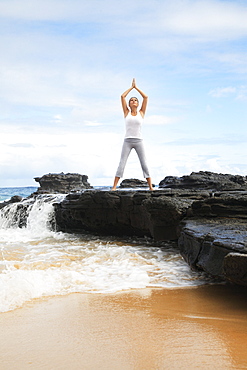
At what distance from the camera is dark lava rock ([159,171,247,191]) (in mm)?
11742

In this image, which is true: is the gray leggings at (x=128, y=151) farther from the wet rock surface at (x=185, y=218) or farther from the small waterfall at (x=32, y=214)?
the small waterfall at (x=32, y=214)

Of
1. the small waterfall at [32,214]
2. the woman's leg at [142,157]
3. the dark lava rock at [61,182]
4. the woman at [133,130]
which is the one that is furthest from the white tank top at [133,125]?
the dark lava rock at [61,182]

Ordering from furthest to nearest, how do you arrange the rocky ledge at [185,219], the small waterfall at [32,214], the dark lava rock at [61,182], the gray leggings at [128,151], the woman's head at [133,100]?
1. the dark lava rock at [61,182]
2. the small waterfall at [32,214]
3. the gray leggings at [128,151]
4. the woman's head at [133,100]
5. the rocky ledge at [185,219]

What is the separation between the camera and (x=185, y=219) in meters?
6.80

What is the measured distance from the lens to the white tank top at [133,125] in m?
8.68

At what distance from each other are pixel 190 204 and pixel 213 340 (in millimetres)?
4411

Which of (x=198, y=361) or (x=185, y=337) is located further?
(x=185, y=337)

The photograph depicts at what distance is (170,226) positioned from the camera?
24.2 feet

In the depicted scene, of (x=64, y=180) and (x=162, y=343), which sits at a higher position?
(x=64, y=180)

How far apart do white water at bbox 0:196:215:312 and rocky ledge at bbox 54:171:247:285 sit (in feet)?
1.31

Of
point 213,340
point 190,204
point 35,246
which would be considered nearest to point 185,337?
point 213,340

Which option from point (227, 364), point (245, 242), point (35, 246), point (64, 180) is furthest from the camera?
point (64, 180)

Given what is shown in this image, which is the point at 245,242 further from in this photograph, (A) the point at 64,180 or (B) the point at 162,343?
(A) the point at 64,180

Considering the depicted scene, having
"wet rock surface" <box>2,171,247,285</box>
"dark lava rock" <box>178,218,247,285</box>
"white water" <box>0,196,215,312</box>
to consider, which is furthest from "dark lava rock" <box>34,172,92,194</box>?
"dark lava rock" <box>178,218,247,285</box>
